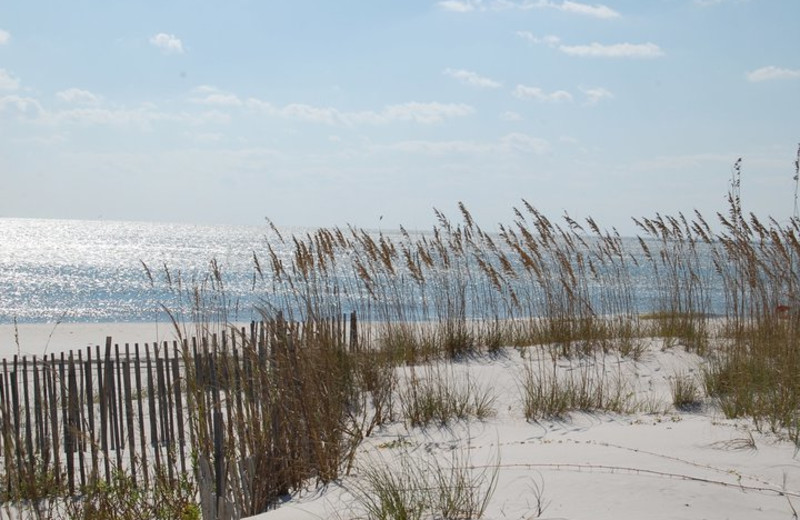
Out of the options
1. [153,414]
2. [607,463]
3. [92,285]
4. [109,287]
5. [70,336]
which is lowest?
[70,336]

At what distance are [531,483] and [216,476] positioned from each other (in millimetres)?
1524

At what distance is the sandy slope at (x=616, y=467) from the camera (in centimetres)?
363

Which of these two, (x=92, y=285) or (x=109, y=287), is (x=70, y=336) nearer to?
(x=109, y=287)

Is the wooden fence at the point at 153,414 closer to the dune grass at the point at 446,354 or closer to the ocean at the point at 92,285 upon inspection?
the dune grass at the point at 446,354

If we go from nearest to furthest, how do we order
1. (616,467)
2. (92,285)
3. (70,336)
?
1. (616,467)
2. (70,336)
3. (92,285)

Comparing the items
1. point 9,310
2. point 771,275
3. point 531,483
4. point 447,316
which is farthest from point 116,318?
point 531,483

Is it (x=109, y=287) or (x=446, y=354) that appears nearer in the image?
(x=446, y=354)

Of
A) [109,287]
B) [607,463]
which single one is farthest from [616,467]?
[109,287]

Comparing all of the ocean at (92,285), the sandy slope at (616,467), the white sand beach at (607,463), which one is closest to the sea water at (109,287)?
the ocean at (92,285)

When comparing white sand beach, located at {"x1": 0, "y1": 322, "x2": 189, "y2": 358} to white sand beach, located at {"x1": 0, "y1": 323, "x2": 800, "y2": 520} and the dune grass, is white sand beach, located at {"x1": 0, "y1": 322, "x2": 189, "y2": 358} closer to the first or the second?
the dune grass

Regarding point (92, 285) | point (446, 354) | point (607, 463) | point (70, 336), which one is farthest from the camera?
point (92, 285)

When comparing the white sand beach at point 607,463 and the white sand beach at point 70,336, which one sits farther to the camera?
the white sand beach at point 70,336

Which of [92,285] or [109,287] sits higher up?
[92,285]

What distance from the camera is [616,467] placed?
4.20 meters
